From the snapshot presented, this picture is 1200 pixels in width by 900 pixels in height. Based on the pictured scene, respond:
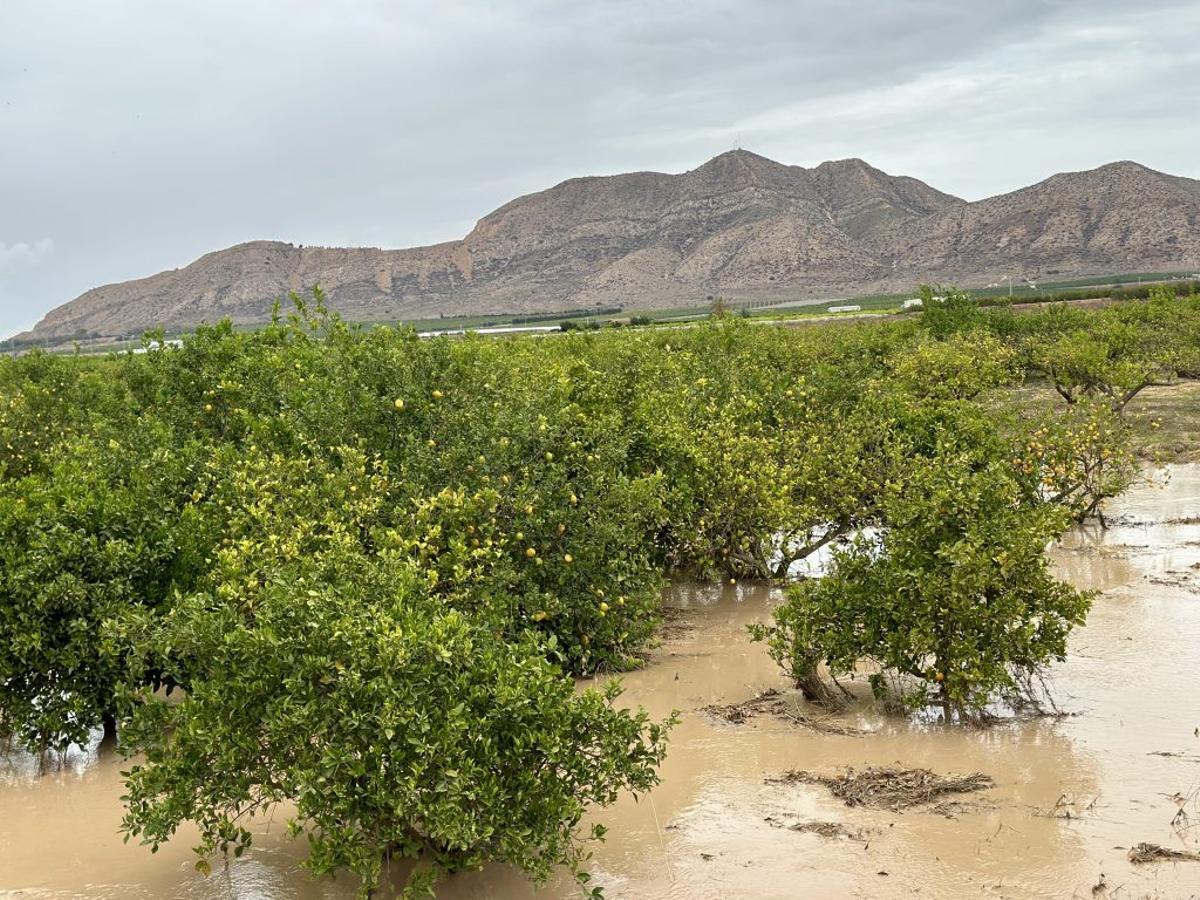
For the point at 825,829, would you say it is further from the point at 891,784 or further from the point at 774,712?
the point at 774,712

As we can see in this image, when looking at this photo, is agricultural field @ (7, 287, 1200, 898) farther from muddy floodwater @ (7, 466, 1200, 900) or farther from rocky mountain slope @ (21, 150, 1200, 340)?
rocky mountain slope @ (21, 150, 1200, 340)

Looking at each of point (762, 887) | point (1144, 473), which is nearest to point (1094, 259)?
point (1144, 473)

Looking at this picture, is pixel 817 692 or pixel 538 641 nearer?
pixel 538 641

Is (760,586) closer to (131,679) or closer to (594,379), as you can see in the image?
(594,379)

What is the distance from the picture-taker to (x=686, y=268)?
175 meters

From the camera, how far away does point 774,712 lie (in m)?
11.3

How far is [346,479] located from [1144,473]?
65.3 ft

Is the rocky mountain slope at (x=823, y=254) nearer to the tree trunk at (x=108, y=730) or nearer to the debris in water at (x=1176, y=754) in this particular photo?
the debris in water at (x=1176, y=754)

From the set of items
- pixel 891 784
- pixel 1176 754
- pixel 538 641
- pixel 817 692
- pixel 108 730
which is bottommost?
pixel 1176 754

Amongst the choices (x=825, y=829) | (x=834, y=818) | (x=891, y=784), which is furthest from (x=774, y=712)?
(x=825, y=829)

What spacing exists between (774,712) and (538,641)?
3.56 m

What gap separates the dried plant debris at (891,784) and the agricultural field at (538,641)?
3cm

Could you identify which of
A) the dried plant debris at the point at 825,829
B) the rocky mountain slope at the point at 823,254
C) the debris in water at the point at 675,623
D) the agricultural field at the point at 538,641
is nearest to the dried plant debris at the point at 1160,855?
the agricultural field at the point at 538,641

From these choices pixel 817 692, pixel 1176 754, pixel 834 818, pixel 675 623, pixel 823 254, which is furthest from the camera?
pixel 823 254
